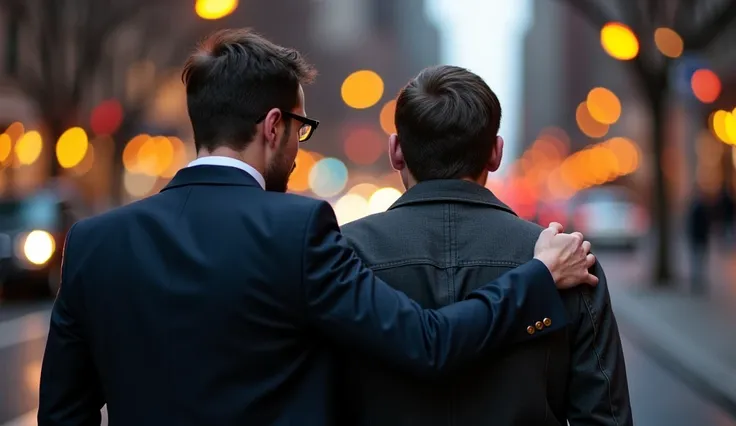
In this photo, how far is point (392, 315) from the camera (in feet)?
8.75

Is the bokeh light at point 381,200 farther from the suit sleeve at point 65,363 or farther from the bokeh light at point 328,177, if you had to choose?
the bokeh light at point 328,177

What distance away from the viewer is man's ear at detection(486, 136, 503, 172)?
3.04 m

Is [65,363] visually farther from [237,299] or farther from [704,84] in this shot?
[704,84]

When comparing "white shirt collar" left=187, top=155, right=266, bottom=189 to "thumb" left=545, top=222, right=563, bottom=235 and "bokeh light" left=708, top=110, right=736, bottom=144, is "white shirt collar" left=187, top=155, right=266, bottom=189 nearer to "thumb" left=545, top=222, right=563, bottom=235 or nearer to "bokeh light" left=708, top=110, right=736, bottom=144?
"thumb" left=545, top=222, right=563, bottom=235

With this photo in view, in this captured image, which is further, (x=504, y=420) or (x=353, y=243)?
(x=353, y=243)

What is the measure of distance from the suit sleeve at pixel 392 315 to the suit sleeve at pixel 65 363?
63cm

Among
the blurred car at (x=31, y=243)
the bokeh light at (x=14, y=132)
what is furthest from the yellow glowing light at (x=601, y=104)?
the blurred car at (x=31, y=243)

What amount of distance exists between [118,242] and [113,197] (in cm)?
3649

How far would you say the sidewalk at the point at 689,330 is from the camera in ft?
35.6

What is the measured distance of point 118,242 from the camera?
278 cm

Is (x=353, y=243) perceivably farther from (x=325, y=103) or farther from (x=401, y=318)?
(x=325, y=103)

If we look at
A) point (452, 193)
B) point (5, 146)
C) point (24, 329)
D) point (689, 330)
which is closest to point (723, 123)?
point (689, 330)

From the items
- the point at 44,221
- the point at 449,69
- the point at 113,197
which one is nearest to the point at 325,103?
the point at 113,197

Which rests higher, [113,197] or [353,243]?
[353,243]
